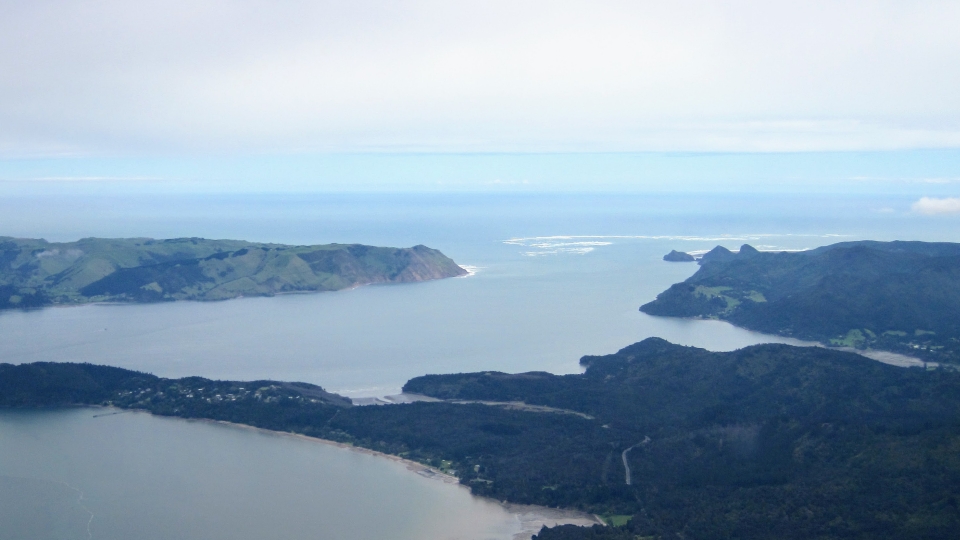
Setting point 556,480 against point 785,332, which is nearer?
point 556,480

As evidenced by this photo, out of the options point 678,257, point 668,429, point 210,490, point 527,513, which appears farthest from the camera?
point 678,257

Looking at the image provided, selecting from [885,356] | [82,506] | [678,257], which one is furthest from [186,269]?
[885,356]

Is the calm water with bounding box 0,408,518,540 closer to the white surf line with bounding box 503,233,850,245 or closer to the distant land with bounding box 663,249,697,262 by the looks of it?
the distant land with bounding box 663,249,697,262

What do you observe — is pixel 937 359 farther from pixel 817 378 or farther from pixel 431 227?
pixel 431 227

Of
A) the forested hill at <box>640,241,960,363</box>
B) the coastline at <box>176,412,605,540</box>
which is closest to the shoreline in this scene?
the coastline at <box>176,412,605,540</box>

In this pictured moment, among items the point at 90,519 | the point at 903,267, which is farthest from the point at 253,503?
the point at 903,267

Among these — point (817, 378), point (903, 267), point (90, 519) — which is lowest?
point (90, 519)

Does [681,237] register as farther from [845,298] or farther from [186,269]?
[186,269]
